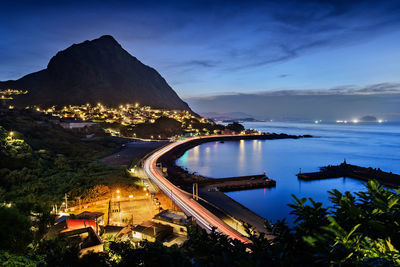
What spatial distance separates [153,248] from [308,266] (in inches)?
93.1

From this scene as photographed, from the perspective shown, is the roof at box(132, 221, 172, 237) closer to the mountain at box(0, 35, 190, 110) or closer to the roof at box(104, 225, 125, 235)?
the roof at box(104, 225, 125, 235)

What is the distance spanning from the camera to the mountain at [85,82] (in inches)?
4931

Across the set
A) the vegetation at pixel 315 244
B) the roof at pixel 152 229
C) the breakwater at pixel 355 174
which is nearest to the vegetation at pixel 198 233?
the vegetation at pixel 315 244

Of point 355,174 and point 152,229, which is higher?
point 152,229

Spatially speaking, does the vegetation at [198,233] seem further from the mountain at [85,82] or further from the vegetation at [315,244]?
the mountain at [85,82]

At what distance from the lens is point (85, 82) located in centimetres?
14550

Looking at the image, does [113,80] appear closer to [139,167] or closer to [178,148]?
[178,148]

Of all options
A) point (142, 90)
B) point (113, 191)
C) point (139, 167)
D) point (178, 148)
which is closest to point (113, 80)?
point (142, 90)

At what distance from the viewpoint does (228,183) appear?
31266 millimetres

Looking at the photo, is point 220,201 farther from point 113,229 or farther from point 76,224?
point 76,224

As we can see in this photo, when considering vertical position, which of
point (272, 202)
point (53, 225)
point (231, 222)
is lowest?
point (272, 202)

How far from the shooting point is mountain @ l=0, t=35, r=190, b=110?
12525cm

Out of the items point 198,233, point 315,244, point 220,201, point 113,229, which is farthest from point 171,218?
point 315,244

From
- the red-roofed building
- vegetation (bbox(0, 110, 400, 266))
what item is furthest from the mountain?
the red-roofed building
